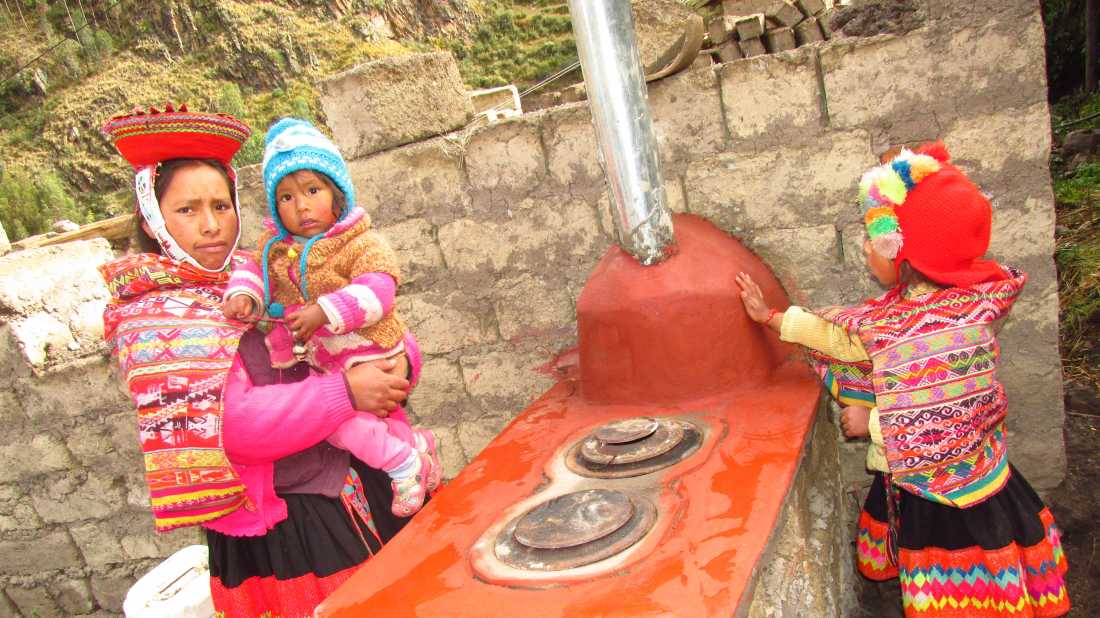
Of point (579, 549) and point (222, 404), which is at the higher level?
point (222, 404)

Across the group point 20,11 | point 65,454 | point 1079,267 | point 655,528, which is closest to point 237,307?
point 655,528

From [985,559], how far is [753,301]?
0.93 meters

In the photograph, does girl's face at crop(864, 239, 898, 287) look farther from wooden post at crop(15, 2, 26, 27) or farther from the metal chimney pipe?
wooden post at crop(15, 2, 26, 27)

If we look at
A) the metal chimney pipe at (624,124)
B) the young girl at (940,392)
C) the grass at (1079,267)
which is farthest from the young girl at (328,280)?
the grass at (1079,267)

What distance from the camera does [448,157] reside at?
2682 millimetres

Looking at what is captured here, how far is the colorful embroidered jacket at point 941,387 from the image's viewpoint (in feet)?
5.77

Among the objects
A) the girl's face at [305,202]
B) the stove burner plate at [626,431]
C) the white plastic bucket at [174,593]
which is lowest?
the white plastic bucket at [174,593]

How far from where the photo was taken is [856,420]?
78.2 inches

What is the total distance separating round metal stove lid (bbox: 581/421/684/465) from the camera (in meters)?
1.74

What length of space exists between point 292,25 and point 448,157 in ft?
123

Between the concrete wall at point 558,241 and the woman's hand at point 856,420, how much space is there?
247 millimetres

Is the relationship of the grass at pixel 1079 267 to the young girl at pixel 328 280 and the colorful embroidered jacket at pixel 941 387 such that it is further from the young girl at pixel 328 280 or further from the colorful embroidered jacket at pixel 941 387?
the young girl at pixel 328 280

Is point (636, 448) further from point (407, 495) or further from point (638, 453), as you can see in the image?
point (407, 495)

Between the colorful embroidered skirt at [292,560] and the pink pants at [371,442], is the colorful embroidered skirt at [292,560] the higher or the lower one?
the lower one
